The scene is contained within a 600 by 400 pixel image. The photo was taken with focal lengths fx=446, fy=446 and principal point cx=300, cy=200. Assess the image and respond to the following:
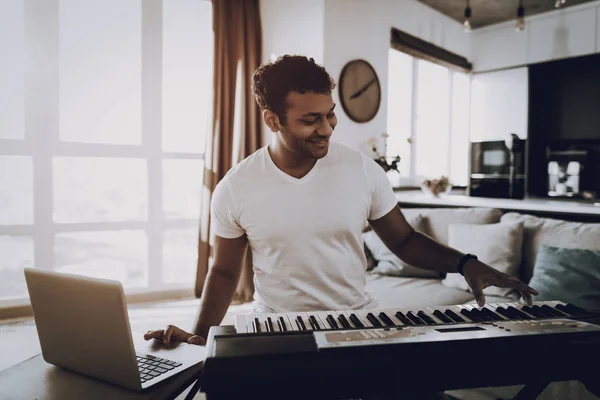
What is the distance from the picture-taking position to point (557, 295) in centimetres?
208

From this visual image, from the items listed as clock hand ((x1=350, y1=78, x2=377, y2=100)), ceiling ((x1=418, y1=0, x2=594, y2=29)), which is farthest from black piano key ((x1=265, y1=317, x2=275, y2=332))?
ceiling ((x1=418, y1=0, x2=594, y2=29))

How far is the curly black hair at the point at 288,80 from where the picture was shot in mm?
1385

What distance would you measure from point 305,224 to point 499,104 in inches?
195

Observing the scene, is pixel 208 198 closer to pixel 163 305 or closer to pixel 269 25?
pixel 163 305

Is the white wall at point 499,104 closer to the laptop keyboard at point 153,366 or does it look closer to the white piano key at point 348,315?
the white piano key at point 348,315

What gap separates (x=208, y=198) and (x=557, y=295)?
8.94 feet

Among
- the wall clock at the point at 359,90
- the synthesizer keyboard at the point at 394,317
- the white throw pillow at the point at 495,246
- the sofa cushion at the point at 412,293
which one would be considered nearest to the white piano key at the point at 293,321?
the synthesizer keyboard at the point at 394,317

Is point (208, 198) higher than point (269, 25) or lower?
lower

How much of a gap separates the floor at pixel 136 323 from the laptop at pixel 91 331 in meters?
1.39

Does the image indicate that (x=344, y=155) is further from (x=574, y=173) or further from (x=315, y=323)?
(x=574, y=173)

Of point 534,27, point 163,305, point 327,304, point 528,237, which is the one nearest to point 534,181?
point 534,27

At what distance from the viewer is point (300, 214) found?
4.54 feet

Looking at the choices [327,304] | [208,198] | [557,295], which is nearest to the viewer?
[327,304]

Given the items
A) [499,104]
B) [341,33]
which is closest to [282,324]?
[341,33]
